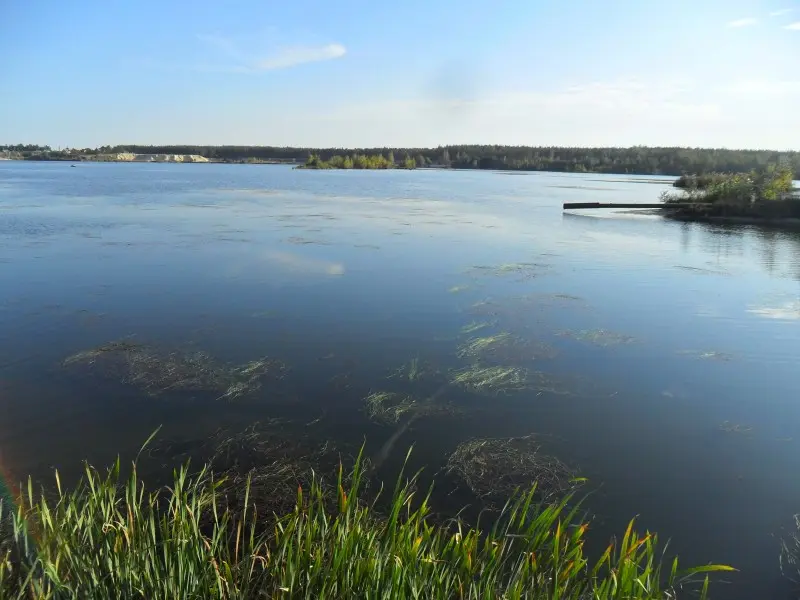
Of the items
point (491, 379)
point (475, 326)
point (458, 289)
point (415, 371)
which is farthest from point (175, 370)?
point (458, 289)

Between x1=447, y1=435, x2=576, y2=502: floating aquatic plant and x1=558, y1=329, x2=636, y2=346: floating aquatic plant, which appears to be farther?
x1=558, y1=329, x2=636, y2=346: floating aquatic plant

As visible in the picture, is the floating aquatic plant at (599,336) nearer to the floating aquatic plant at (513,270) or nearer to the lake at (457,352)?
the lake at (457,352)

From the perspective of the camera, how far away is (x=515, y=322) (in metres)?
8.71

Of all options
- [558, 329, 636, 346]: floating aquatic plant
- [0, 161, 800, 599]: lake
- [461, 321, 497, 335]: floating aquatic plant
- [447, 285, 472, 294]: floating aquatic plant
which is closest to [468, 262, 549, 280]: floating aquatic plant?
[0, 161, 800, 599]: lake

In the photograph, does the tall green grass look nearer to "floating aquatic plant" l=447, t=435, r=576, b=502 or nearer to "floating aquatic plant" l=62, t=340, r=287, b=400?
"floating aquatic plant" l=447, t=435, r=576, b=502

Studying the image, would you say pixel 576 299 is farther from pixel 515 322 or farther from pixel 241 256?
pixel 241 256

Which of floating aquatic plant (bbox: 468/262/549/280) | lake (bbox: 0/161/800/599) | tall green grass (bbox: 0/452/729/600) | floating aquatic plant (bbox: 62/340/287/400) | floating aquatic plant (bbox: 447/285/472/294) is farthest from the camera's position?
floating aquatic plant (bbox: 468/262/549/280)

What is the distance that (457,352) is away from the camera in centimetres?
724

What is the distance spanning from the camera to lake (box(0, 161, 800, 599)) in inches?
181

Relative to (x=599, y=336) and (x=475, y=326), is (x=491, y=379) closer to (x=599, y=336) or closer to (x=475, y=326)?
(x=475, y=326)

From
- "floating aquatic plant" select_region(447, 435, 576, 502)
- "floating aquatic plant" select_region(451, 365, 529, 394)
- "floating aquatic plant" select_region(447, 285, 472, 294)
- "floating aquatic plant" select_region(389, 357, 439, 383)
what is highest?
"floating aquatic plant" select_region(447, 285, 472, 294)

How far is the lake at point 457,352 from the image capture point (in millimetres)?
4605

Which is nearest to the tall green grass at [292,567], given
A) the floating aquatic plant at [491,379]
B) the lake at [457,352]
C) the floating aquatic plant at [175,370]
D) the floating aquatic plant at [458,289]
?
the lake at [457,352]

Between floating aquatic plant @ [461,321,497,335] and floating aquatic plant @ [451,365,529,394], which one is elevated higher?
floating aquatic plant @ [461,321,497,335]
